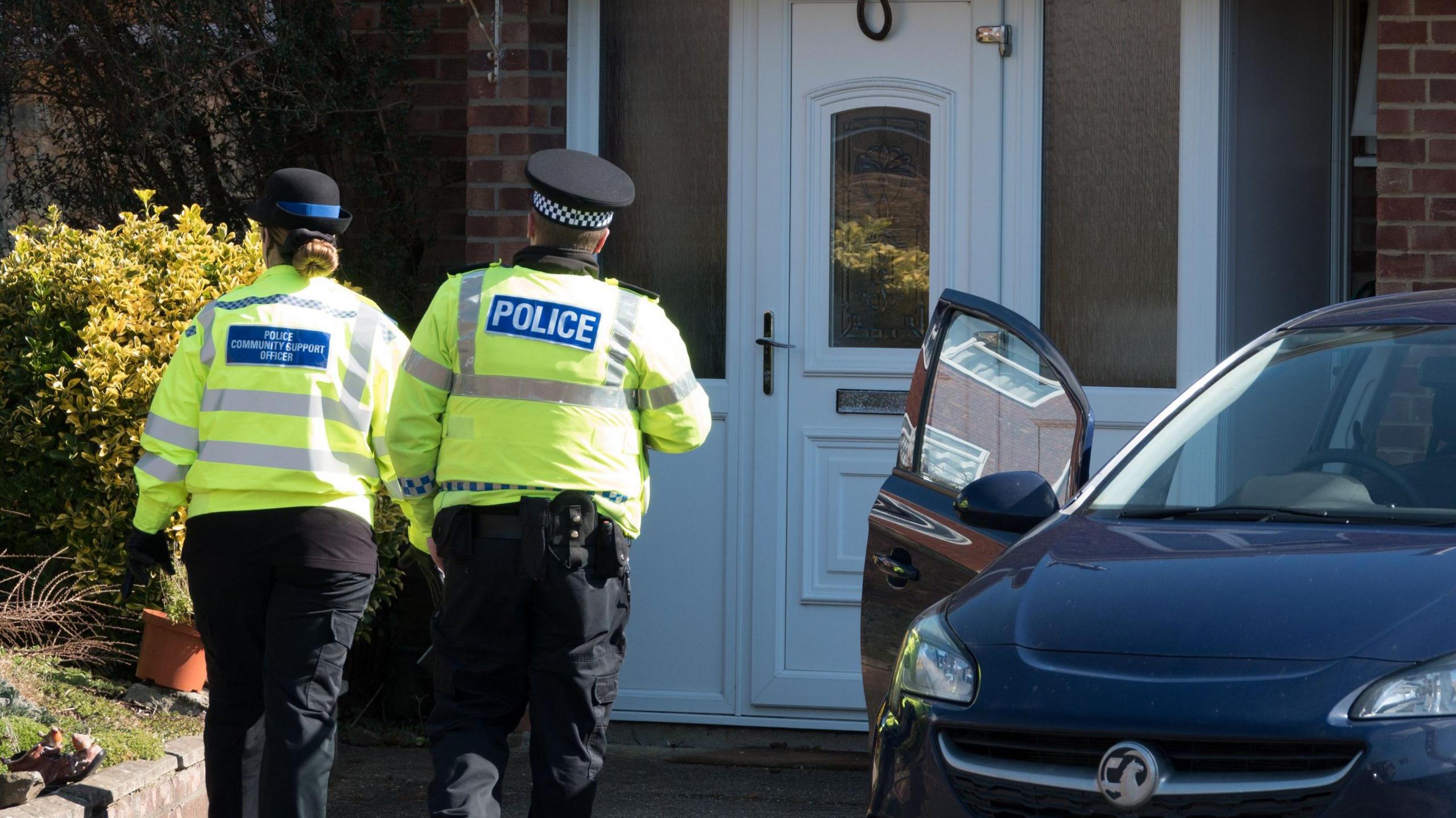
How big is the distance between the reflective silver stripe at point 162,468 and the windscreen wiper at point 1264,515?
231cm

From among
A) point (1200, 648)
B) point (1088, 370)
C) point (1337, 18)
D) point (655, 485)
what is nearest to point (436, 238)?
point (655, 485)

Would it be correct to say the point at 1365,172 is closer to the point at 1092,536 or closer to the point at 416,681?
the point at 1092,536

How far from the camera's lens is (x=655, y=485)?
242 inches

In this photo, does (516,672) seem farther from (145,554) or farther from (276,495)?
Answer: (145,554)

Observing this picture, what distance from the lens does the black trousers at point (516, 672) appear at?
3789 millimetres

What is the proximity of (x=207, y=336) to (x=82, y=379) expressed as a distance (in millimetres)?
1285

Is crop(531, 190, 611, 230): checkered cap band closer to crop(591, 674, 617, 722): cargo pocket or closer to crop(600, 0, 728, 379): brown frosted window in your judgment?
crop(591, 674, 617, 722): cargo pocket


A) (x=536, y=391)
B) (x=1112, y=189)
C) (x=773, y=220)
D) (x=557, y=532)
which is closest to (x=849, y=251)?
(x=773, y=220)

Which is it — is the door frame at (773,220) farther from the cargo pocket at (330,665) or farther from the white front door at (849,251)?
the cargo pocket at (330,665)

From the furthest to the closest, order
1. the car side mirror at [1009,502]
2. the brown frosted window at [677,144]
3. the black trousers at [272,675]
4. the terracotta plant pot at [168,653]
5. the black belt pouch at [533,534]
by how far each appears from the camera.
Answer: the brown frosted window at [677,144] → the terracotta plant pot at [168,653] → the black trousers at [272,675] → the black belt pouch at [533,534] → the car side mirror at [1009,502]

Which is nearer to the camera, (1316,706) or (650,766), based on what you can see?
(1316,706)

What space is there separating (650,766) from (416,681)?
1052mm

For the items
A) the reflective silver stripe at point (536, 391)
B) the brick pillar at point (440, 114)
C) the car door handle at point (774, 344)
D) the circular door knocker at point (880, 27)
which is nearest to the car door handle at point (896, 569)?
the reflective silver stripe at point (536, 391)

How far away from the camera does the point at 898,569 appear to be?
3979mm
